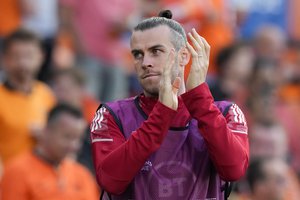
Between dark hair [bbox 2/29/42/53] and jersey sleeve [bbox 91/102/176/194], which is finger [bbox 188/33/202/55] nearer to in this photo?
jersey sleeve [bbox 91/102/176/194]

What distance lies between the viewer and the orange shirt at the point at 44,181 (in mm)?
8344

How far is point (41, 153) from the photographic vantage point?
28.5ft

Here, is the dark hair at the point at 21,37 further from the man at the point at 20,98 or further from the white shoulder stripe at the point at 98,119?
the white shoulder stripe at the point at 98,119

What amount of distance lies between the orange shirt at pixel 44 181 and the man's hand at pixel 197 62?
306 cm

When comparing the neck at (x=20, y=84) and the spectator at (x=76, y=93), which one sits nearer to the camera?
the neck at (x=20, y=84)

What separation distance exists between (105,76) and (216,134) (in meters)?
5.62

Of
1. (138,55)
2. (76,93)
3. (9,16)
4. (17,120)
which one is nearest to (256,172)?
(76,93)

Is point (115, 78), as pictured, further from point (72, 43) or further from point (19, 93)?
point (19, 93)

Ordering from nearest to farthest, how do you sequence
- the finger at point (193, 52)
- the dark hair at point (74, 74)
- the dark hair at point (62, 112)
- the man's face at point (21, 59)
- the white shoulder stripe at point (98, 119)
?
the finger at point (193, 52) < the white shoulder stripe at point (98, 119) < the dark hair at point (62, 112) < the man's face at point (21, 59) < the dark hair at point (74, 74)

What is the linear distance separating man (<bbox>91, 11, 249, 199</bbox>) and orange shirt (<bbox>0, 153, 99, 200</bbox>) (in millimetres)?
2500

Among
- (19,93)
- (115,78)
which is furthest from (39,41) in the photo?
(115,78)

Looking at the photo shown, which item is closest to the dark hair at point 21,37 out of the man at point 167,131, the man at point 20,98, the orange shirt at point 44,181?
the man at point 20,98

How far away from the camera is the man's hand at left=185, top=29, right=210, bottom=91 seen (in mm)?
5582

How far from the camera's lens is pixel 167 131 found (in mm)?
5695
